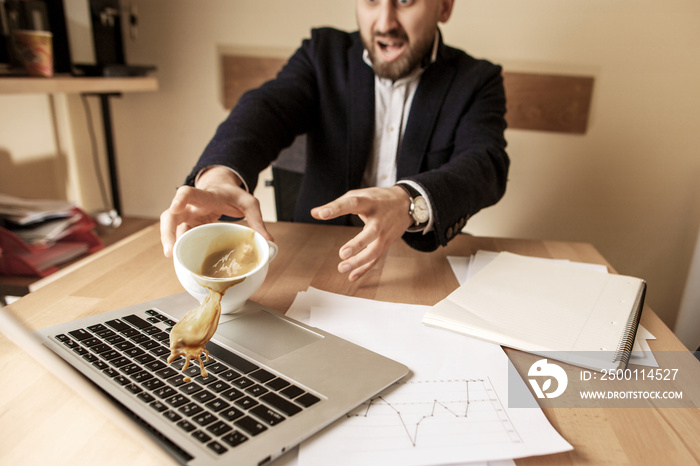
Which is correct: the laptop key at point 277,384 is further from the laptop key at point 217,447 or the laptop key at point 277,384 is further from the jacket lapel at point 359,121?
the jacket lapel at point 359,121

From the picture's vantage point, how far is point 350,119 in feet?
4.34

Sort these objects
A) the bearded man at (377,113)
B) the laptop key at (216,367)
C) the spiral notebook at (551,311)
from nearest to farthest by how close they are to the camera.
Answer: the laptop key at (216,367) → the spiral notebook at (551,311) → the bearded man at (377,113)

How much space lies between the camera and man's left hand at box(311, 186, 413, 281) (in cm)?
68

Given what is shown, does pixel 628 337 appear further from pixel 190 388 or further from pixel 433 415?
pixel 190 388

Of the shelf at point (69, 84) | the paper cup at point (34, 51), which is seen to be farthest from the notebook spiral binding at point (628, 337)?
the paper cup at point (34, 51)

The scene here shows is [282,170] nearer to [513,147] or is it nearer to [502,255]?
[502,255]

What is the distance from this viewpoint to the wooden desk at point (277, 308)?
0.40 m

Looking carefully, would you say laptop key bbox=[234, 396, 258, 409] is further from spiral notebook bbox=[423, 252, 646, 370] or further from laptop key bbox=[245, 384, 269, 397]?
spiral notebook bbox=[423, 252, 646, 370]

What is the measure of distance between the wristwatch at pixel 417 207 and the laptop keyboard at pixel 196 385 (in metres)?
0.42

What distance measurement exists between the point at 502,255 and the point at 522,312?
23 centimetres

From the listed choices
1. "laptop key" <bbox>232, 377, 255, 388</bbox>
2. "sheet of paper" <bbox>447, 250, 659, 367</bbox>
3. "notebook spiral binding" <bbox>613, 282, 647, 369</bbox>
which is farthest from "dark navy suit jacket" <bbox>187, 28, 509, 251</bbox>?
"laptop key" <bbox>232, 377, 255, 388</bbox>

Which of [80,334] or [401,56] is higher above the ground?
[401,56]

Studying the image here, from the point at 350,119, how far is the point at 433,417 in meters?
A: 1.01

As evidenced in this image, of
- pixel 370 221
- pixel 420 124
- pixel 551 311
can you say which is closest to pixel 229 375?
pixel 370 221
